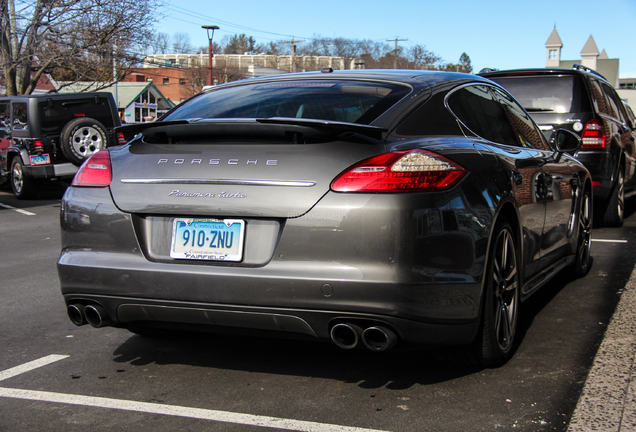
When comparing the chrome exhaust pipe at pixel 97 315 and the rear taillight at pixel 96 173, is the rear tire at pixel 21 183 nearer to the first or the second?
the rear taillight at pixel 96 173

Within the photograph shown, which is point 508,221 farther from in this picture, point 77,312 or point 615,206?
point 615,206

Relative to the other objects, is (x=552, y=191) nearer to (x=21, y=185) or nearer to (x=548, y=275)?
(x=548, y=275)

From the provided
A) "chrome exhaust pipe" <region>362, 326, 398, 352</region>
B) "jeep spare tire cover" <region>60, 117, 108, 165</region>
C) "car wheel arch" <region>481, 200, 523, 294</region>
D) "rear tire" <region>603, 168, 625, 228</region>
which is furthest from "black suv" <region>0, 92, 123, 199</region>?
"chrome exhaust pipe" <region>362, 326, 398, 352</region>

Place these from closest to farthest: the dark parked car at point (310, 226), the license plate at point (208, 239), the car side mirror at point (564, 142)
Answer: the dark parked car at point (310, 226)
the license plate at point (208, 239)
the car side mirror at point (564, 142)

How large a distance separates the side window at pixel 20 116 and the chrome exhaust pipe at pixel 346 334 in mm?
12879

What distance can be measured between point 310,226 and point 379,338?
0.58 meters

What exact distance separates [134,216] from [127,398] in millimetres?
868

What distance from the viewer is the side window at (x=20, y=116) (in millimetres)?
14242

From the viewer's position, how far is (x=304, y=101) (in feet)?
12.1

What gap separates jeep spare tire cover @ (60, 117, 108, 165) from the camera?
13.5 m

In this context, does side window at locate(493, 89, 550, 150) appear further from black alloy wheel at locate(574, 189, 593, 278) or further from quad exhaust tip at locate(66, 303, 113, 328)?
quad exhaust tip at locate(66, 303, 113, 328)

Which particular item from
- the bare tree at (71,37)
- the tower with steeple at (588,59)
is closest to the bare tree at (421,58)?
the tower with steeple at (588,59)

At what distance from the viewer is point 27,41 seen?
27047mm

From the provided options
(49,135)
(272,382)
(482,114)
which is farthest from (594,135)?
(49,135)
